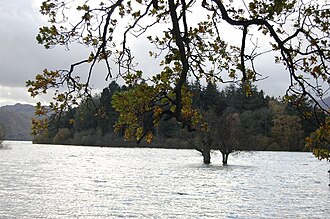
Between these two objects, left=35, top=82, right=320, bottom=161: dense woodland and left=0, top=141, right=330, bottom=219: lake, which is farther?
left=35, top=82, right=320, bottom=161: dense woodland

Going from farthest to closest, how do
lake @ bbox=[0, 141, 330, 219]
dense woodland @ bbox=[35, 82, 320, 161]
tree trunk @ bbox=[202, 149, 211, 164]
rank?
tree trunk @ bbox=[202, 149, 211, 164]
dense woodland @ bbox=[35, 82, 320, 161]
lake @ bbox=[0, 141, 330, 219]

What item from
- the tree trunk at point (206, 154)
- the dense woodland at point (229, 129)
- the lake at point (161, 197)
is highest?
the dense woodland at point (229, 129)

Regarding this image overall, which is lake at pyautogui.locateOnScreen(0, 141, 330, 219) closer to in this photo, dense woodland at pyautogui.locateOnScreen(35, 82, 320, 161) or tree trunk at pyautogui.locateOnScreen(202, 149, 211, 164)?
dense woodland at pyautogui.locateOnScreen(35, 82, 320, 161)

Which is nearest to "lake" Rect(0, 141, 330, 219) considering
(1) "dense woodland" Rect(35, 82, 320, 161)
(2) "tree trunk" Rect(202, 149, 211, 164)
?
(1) "dense woodland" Rect(35, 82, 320, 161)

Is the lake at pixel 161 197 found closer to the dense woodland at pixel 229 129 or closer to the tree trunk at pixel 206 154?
the dense woodland at pixel 229 129

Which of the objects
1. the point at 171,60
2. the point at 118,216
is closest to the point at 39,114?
the point at 171,60

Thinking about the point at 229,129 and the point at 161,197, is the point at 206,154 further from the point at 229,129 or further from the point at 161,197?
the point at 161,197

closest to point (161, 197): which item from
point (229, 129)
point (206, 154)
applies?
A: point (229, 129)

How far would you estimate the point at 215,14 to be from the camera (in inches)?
287

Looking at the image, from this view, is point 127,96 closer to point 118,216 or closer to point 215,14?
point 215,14

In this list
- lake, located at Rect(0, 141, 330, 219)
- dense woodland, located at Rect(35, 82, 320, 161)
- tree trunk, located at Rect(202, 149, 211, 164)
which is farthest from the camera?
tree trunk, located at Rect(202, 149, 211, 164)

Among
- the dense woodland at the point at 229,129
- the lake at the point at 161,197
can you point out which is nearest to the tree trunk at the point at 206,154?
the dense woodland at the point at 229,129

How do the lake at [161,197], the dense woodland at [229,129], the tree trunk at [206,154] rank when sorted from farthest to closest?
the tree trunk at [206,154]
the dense woodland at [229,129]
the lake at [161,197]

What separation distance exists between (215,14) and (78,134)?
12769 cm
